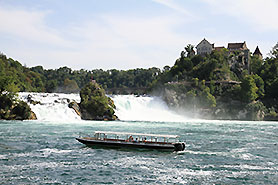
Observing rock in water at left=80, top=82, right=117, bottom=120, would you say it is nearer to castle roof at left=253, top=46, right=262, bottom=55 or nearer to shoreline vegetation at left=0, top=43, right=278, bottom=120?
shoreline vegetation at left=0, top=43, right=278, bottom=120

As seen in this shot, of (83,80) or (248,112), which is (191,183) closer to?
(248,112)

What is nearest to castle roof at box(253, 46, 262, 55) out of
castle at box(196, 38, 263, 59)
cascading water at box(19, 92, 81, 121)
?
castle at box(196, 38, 263, 59)

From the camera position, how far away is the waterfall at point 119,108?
72312mm

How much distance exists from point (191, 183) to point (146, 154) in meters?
11.2

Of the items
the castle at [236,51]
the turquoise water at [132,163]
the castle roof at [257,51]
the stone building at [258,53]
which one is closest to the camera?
the turquoise water at [132,163]

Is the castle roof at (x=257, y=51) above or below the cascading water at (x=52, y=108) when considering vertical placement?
above

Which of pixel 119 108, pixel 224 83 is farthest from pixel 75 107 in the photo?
pixel 224 83

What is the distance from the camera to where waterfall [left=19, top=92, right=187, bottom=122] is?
72.3m

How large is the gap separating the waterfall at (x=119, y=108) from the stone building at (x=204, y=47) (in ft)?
134

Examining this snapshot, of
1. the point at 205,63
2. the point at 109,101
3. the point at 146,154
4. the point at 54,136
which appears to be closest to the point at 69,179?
the point at 146,154

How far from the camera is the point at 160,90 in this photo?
11188 cm

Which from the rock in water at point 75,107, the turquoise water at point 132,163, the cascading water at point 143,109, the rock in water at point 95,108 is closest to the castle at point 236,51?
the cascading water at point 143,109

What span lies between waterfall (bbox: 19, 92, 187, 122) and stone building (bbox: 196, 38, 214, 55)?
134 feet

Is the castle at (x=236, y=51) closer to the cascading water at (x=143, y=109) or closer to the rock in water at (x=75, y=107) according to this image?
the cascading water at (x=143, y=109)
